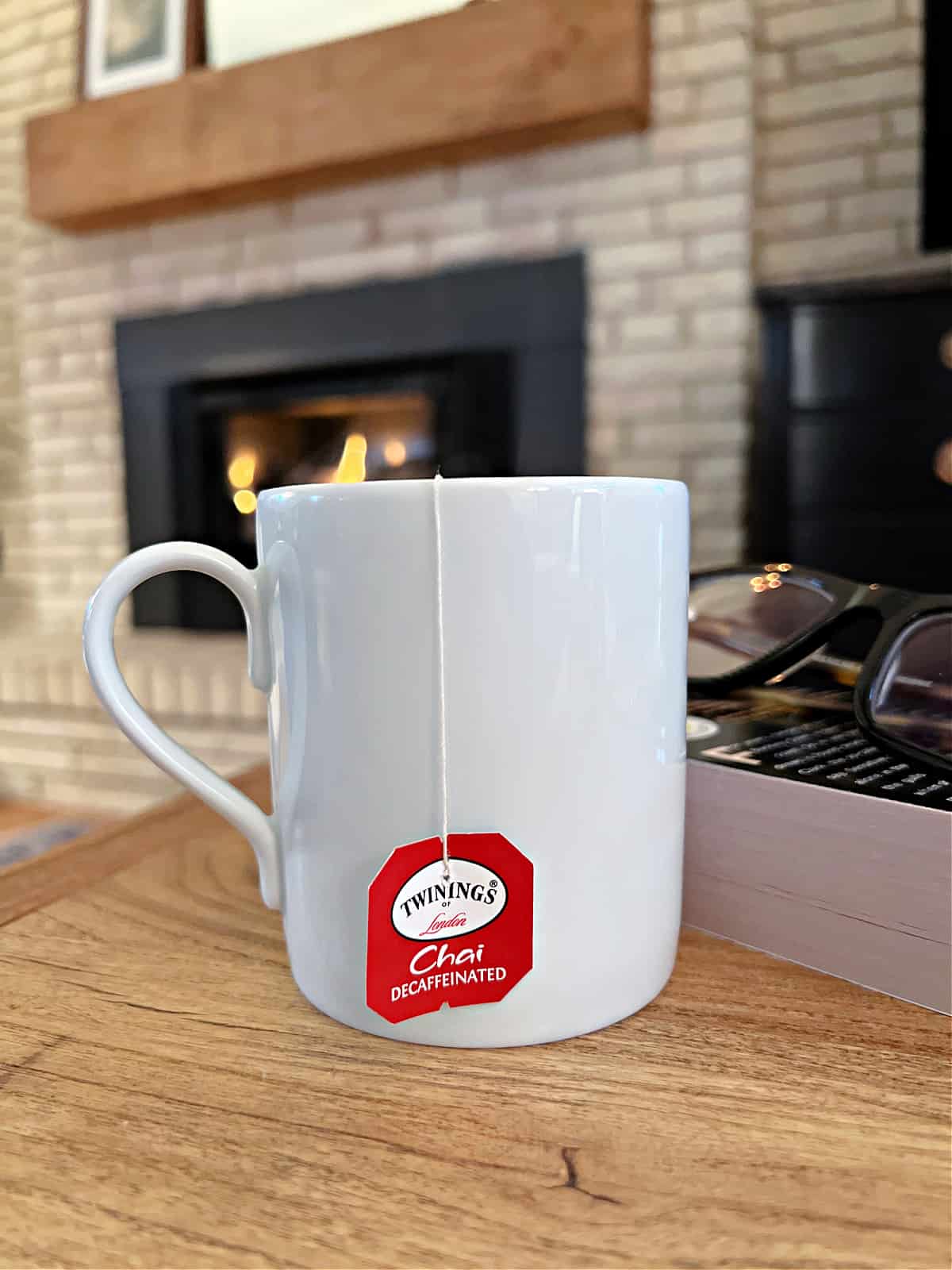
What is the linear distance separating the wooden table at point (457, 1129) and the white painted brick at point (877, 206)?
69.6 inches

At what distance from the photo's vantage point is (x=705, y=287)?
5.68 feet

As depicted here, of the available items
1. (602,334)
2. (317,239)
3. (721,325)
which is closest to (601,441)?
(602,334)

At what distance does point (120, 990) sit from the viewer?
30 centimetres

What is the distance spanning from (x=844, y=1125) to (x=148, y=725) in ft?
0.72

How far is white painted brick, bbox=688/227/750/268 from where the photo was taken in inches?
66.7

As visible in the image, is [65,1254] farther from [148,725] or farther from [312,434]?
[312,434]

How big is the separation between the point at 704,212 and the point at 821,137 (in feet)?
0.88

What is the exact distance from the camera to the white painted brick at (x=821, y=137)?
1706 millimetres

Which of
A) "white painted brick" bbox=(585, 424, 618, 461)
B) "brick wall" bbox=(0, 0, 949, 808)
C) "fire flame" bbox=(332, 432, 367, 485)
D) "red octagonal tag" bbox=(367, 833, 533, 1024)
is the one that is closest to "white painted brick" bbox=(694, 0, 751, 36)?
"brick wall" bbox=(0, 0, 949, 808)

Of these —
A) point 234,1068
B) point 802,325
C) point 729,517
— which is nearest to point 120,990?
point 234,1068

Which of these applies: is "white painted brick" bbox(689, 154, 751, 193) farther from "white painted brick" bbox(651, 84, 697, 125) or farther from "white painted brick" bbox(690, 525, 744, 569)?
"white painted brick" bbox(690, 525, 744, 569)

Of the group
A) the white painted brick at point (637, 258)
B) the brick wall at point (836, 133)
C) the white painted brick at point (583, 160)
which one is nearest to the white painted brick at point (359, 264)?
the white painted brick at point (583, 160)

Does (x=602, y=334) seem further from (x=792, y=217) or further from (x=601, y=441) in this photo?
(x=792, y=217)

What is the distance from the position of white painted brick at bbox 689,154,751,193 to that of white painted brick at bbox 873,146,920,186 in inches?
9.7
